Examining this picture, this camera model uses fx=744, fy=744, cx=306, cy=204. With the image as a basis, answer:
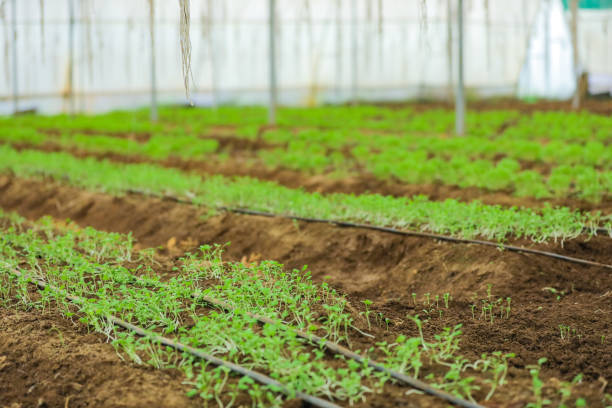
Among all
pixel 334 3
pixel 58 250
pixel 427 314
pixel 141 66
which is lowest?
pixel 427 314

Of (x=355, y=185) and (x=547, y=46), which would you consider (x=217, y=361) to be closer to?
(x=355, y=185)

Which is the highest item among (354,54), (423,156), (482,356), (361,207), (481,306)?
(354,54)

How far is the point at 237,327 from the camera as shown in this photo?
4266 millimetres

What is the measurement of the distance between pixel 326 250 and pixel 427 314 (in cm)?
194

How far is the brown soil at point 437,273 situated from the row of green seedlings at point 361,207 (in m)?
0.25

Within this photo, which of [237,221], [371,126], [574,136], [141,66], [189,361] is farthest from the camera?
[141,66]

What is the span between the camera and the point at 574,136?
13055 millimetres

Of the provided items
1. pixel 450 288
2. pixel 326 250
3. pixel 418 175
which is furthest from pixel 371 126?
pixel 450 288

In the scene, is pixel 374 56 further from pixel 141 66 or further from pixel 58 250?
pixel 58 250

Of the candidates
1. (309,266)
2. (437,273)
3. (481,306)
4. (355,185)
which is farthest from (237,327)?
(355,185)

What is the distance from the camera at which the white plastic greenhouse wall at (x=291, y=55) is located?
85.6 feet

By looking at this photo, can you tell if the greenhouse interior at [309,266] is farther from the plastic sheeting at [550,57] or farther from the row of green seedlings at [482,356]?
the plastic sheeting at [550,57]

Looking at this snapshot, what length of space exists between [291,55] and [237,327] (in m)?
24.3

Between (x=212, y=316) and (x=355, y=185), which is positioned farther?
(x=355, y=185)
